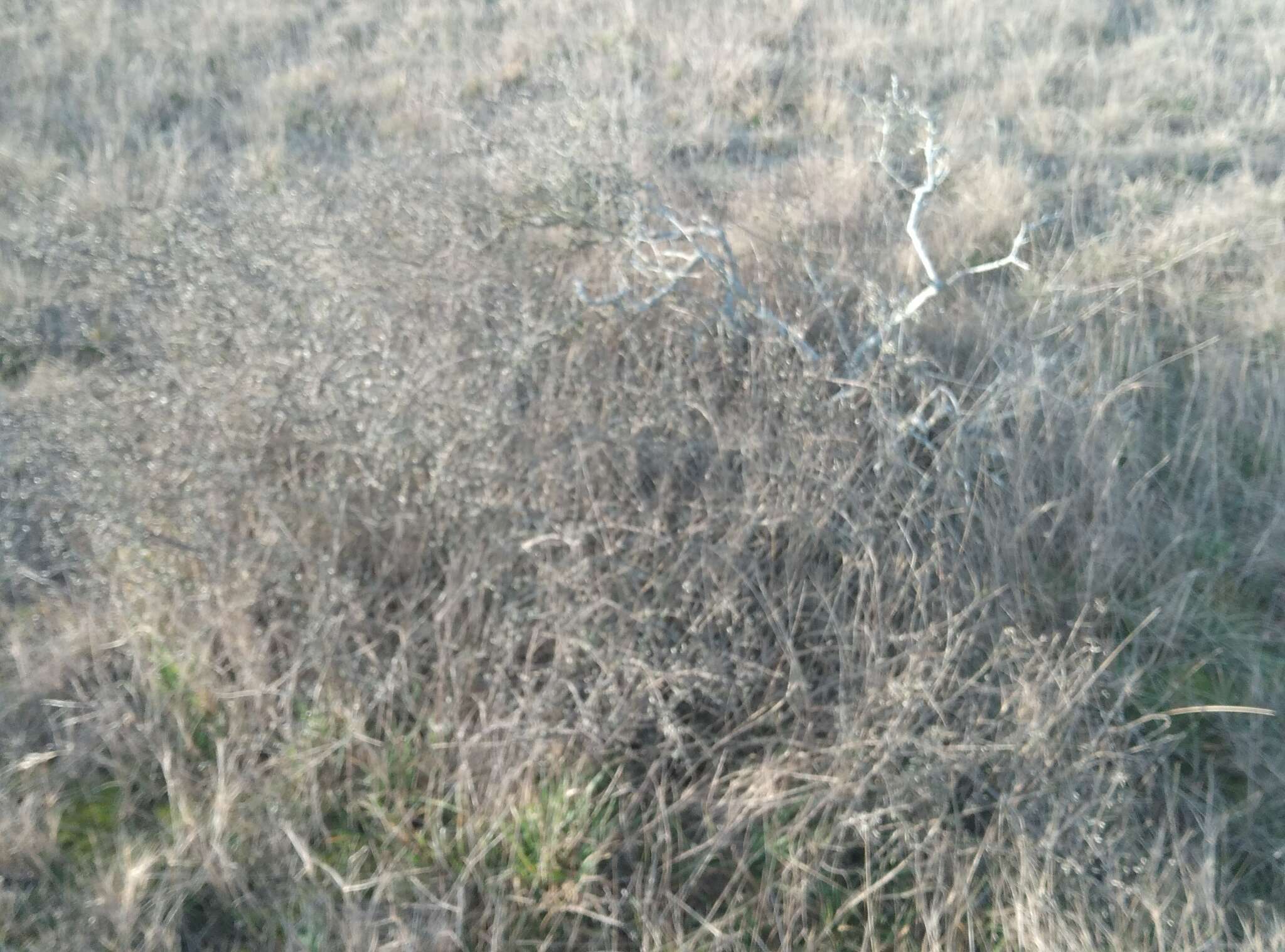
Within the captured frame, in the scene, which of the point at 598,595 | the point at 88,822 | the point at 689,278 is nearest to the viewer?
the point at 88,822

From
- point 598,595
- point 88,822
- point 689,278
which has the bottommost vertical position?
point 88,822

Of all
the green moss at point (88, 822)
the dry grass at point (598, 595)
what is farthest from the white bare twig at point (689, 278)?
the green moss at point (88, 822)

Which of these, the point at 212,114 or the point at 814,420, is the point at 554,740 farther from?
the point at 212,114

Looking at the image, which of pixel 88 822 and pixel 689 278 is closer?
pixel 88 822

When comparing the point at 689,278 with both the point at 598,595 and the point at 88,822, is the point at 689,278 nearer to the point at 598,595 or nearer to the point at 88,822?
the point at 598,595

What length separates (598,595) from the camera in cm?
239

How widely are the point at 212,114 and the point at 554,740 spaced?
467cm

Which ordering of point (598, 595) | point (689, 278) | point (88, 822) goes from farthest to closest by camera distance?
point (689, 278) → point (598, 595) → point (88, 822)

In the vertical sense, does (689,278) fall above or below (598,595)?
above

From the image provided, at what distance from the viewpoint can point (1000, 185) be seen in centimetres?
441

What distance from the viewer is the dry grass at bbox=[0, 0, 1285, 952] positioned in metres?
2.15

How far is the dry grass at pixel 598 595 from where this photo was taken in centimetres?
215

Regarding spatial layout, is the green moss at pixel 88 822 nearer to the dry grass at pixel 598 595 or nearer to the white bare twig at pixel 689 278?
the dry grass at pixel 598 595

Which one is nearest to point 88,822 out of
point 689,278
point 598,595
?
point 598,595
